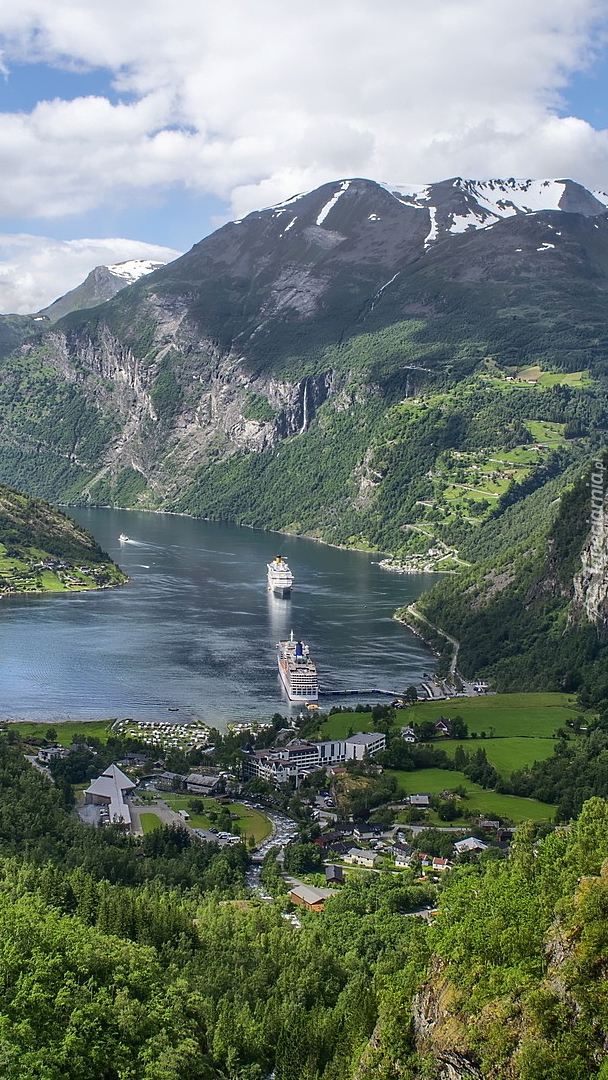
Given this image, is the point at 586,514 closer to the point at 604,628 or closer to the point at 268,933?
the point at 604,628

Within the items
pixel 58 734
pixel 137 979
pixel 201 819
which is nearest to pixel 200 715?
pixel 58 734

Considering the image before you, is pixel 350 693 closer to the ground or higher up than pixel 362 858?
higher up

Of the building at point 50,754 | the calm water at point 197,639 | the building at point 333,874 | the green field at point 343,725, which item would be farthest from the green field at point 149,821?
the calm water at point 197,639

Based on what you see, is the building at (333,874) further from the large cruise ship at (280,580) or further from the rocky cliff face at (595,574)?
the large cruise ship at (280,580)

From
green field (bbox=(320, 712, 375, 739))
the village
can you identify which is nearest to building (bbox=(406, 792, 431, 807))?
the village

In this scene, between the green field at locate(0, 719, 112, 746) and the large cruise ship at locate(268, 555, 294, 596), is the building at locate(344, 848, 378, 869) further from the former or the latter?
the large cruise ship at locate(268, 555, 294, 596)

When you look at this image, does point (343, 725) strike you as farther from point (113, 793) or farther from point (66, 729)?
point (113, 793)

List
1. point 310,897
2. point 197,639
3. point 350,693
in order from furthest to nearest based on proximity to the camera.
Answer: point 197,639 → point 350,693 → point 310,897

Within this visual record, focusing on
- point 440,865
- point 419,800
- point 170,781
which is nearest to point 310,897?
point 440,865
